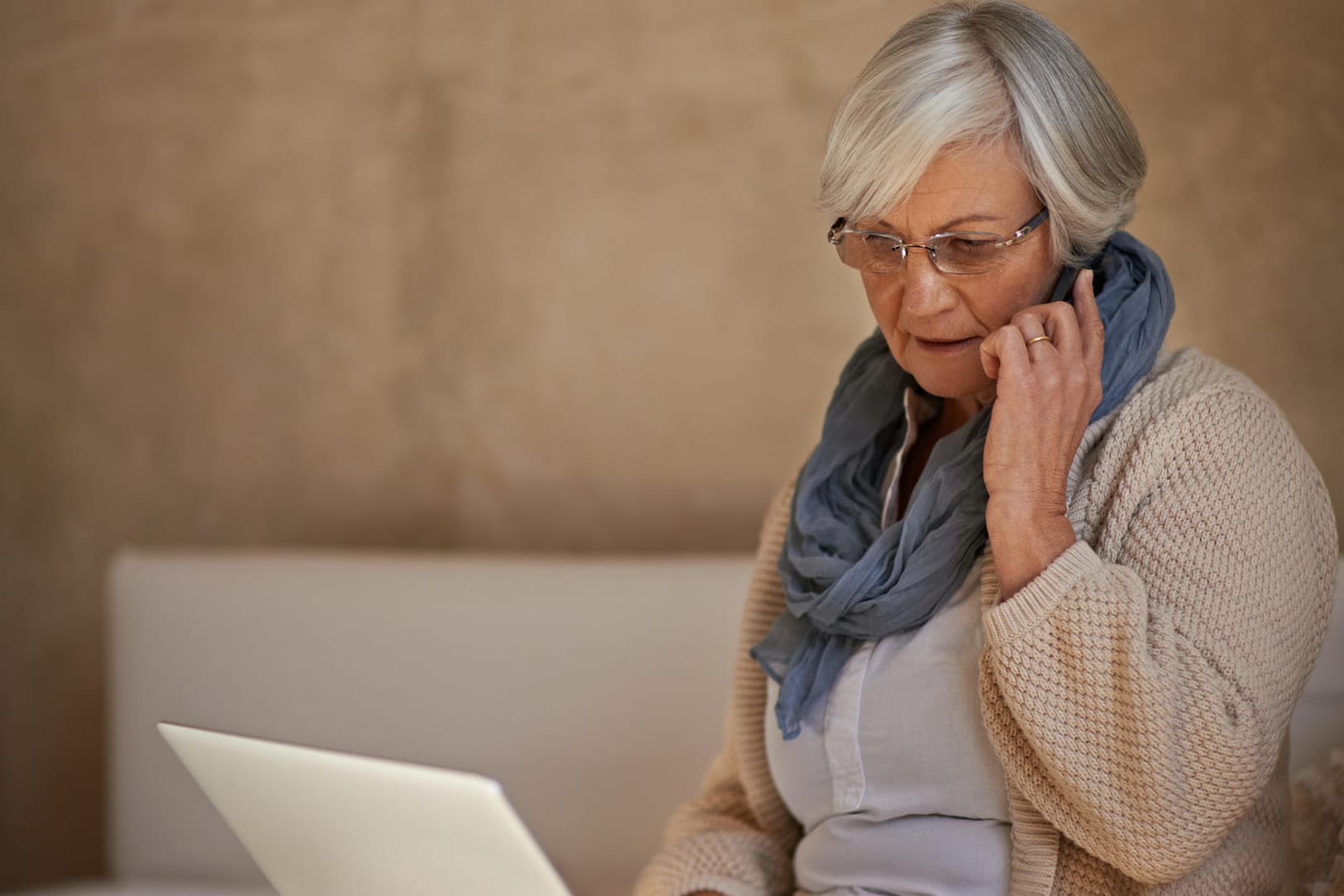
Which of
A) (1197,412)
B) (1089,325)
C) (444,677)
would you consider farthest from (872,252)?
(444,677)

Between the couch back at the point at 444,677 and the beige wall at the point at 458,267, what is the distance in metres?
0.34

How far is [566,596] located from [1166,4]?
132 centimetres

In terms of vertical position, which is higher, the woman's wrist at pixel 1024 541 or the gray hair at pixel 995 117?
the gray hair at pixel 995 117

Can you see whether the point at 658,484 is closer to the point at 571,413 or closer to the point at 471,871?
the point at 571,413

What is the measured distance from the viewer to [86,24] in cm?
268

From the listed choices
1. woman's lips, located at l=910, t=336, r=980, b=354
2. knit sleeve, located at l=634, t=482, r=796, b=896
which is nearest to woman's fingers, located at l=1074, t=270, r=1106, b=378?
woman's lips, located at l=910, t=336, r=980, b=354

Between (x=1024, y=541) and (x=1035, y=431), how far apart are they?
104 mm

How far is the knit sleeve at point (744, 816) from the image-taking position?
1449 millimetres

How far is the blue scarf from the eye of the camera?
50.1 inches

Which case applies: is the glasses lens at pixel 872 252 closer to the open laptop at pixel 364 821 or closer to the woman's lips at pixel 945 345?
the woman's lips at pixel 945 345

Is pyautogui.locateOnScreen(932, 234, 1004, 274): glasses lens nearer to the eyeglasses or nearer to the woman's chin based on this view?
the eyeglasses

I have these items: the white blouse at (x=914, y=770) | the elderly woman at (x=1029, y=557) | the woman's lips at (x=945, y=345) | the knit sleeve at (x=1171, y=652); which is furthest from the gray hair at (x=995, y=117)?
the white blouse at (x=914, y=770)

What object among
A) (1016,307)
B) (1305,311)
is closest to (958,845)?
(1016,307)

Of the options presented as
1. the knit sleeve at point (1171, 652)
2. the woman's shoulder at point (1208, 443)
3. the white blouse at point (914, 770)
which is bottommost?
the white blouse at point (914, 770)
